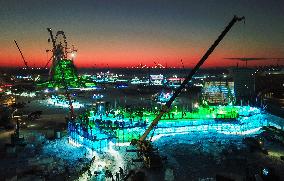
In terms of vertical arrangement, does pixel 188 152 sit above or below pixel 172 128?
below

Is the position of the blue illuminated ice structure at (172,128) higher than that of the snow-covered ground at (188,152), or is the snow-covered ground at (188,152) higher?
the blue illuminated ice structure at (172,128)

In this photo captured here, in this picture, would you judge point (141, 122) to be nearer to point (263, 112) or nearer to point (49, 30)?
point (263, 112)

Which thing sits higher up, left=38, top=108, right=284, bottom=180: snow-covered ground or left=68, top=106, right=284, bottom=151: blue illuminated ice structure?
left=68, top=106, right=284, bottom=151: blue illuminated ice structure

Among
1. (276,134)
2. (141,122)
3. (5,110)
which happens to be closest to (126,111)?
(141,122)

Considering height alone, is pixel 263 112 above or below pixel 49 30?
below

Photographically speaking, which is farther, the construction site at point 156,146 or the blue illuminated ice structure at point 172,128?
the blue illuminated ice structure at point 172,128

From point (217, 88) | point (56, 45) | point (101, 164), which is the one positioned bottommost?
point (101, 164)

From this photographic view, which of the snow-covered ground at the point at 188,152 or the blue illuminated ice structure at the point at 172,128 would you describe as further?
the blue illuminated ice structure at the point at 172,128

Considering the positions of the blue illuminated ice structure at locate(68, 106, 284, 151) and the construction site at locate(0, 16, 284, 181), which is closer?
the construction site at locate(0, 16, 284, 181)

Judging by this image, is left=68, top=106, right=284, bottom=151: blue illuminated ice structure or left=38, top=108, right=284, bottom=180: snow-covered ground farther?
left=68, top=106, right=284, bottom=151: blue illuminated ice structure

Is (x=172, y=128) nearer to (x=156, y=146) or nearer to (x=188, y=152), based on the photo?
(x=156, y=146)

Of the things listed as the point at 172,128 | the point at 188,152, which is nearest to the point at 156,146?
the point at 188,152
